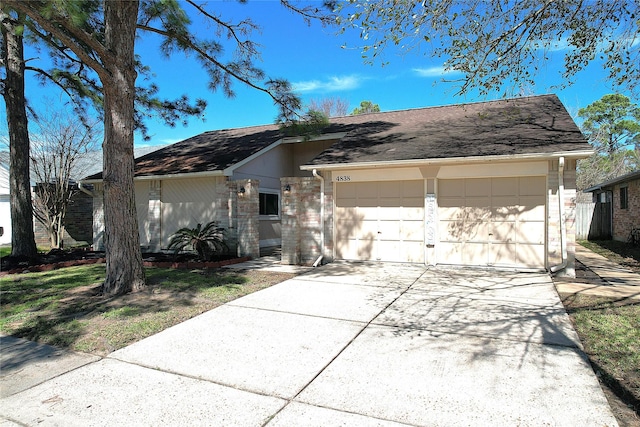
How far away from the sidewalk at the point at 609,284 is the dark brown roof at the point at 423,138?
104 inches

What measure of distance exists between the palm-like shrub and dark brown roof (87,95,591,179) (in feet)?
6.41

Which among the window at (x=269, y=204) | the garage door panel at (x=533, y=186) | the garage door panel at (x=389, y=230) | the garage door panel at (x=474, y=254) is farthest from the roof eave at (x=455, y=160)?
the window at (x=269, y=204)

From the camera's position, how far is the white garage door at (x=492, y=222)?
8773mm

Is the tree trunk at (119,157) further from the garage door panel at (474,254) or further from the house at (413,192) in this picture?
the garage door panel at (474,254)

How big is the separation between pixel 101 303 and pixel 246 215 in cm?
Answer: 537

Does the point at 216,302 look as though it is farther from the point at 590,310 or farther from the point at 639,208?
the point at 639,208

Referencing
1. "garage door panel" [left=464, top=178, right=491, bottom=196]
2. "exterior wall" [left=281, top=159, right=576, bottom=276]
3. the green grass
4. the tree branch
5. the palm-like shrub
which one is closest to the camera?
the green grass

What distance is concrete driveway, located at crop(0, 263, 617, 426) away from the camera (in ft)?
10.1

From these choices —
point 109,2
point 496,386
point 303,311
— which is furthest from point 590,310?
point 109,2

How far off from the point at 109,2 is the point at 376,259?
791 cm

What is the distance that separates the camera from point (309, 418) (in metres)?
3.02

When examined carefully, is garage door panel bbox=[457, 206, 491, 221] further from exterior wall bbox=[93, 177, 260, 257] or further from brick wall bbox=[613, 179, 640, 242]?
brick wall bbox=[613, 179, 640, 242]

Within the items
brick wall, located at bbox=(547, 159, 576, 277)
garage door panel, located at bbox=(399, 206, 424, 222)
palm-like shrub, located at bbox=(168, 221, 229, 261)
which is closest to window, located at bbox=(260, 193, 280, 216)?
palm-like shrub, located at bbox=(168, 221, 229, 261)

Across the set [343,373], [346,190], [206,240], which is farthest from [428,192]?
[343,373]
